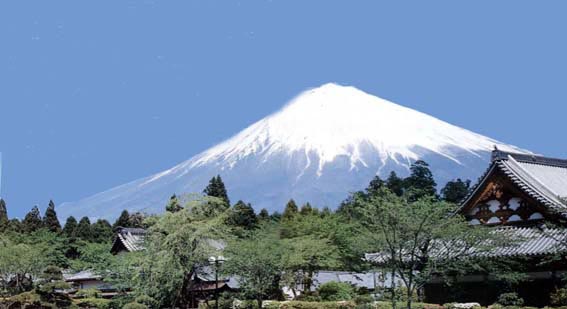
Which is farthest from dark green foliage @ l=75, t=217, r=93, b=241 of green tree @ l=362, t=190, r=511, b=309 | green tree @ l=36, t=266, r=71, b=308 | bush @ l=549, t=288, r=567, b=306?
bush @ l=549, t=288, r=567, b=306

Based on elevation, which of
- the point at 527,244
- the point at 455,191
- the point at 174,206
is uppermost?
the point at 455,191

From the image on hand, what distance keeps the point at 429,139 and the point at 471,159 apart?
10.2 metres

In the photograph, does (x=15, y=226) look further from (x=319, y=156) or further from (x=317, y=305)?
(x=319, y=156)

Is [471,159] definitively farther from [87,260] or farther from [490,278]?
[490,278]

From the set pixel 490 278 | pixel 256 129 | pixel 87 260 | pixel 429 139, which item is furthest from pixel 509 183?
pixel 256 129

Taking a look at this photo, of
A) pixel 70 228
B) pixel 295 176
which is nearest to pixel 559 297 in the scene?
pixel 70 228

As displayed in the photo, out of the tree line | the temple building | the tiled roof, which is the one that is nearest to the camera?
the tree line

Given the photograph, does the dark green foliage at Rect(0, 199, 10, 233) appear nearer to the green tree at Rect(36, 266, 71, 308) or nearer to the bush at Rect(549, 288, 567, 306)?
the green tree at Rect(36, 266, 71, 308)

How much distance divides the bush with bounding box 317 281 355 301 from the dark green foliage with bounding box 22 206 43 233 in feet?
101

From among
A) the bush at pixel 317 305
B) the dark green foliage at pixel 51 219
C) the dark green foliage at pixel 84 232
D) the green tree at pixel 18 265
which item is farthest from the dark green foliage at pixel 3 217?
the bush at pixel 317 305

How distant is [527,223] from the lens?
2158 cm

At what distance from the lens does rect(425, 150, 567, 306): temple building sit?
20156mm

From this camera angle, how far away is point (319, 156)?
116 metres

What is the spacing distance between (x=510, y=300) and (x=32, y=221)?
4173 centimetres
